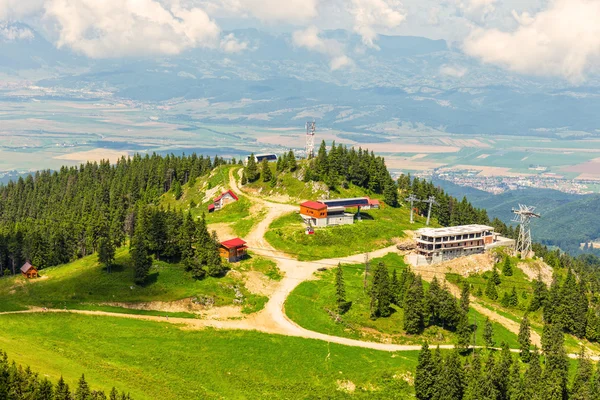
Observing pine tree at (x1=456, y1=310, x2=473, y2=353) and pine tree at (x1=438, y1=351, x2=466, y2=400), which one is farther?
pine tree at (x1=456, y1=310, x2=473, y2=353)

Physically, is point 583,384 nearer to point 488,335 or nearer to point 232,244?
point 488,335

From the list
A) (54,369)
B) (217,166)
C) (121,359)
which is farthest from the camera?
(217,166)

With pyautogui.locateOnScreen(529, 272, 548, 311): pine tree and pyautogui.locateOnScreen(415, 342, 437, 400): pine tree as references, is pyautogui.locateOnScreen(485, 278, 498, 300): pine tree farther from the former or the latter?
pyautogui.locateOnScreen(415, 342, 437, 400): pine tree

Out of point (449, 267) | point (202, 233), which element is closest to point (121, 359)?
point (202, 233)

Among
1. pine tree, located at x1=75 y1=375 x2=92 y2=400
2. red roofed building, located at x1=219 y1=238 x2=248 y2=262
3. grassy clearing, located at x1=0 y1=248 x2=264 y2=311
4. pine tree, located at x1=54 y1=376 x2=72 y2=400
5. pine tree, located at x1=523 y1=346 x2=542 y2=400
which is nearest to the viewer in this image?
pine tree, located at x1=54 y1=376 x2=72 y2=400

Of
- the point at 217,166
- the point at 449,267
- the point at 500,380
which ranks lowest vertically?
the point at 500,380

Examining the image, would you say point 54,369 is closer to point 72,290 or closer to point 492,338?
point 72,290

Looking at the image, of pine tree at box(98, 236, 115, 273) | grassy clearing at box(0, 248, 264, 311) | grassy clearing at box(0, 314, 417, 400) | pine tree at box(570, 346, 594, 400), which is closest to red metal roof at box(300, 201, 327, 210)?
grassy clearing at box(0, 248, 264, 311)
